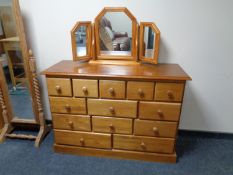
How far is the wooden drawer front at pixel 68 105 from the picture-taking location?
5.18ft

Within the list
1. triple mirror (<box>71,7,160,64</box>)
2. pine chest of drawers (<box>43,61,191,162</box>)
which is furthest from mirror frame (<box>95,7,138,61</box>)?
pine chest of drawers (<box>43,61,191,162</box>)

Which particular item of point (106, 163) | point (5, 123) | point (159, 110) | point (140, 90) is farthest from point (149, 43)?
point (5, 123)

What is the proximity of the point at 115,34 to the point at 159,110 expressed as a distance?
2.60ft

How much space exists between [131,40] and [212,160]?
1391 mm

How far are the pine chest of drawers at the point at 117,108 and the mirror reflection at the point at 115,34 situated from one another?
0.56ft

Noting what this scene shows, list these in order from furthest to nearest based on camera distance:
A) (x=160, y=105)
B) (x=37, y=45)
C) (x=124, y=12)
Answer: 1. (x=37, y=45)
2. (x=124, y=12)
3. (x=160, y=105)

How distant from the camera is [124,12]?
1.59 meters

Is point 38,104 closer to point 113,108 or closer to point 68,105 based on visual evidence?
point 68,105

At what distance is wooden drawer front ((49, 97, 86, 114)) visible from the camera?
62.1 inches

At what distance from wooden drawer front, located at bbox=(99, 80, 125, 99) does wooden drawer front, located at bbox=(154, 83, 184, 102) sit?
11.0 inches

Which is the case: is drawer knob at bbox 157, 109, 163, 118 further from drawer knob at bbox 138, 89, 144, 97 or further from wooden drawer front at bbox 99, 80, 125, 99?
wooden drawer front at bbox 99, 80, 125, 99

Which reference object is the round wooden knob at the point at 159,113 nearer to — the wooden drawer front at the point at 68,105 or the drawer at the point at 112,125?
the drawer at the point at 112,125

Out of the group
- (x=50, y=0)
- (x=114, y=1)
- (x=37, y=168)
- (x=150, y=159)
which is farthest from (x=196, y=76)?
(x=37, y=168)

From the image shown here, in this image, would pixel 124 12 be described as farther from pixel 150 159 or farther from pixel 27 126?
pixel 27 126
